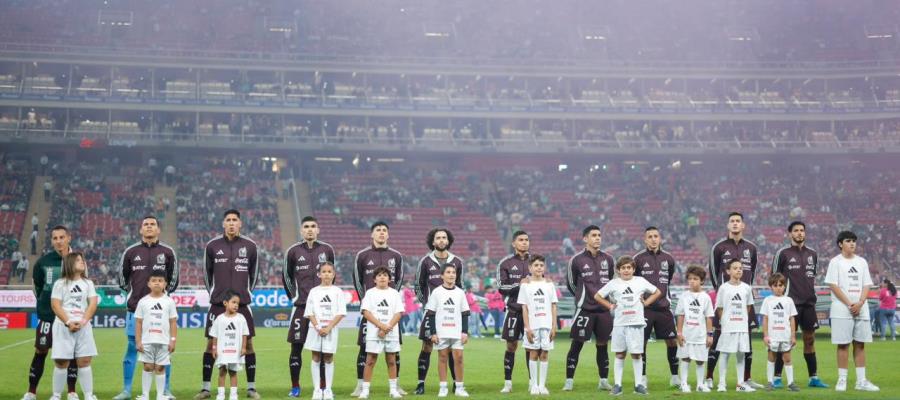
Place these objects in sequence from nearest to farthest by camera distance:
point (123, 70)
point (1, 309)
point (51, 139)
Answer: point (1, 309) < point (51, 139) < point (123, 70)

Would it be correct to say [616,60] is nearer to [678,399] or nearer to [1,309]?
[1,309]

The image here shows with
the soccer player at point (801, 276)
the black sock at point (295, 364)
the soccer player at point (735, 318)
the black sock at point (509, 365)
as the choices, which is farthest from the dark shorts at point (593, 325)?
the black sock at point (295, 364)

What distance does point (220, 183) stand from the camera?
53.6m

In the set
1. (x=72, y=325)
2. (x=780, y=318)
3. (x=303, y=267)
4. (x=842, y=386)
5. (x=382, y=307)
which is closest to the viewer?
(x=72, y=325)

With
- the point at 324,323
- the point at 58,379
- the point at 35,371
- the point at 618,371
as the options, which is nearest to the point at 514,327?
the point at 618,371

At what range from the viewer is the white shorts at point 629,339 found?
14.0m

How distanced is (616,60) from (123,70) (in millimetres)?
30189

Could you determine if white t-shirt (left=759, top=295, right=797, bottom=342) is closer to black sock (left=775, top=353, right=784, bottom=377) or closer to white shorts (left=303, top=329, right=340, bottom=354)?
black sock (left=775, top=353, right=784, bottom=377)

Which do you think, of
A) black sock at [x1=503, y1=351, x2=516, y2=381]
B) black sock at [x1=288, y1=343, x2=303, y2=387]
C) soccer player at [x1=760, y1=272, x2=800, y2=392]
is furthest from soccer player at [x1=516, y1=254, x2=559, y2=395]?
soccer player at [x1=760, y1=272, x2=800, y2=392]

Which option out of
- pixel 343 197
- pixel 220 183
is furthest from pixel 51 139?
pixel 343 197

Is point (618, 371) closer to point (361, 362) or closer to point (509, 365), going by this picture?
point (509, 365)

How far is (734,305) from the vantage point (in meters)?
14.8

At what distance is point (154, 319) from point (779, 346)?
30.3ft

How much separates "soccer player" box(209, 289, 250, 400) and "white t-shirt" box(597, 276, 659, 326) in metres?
5.31
